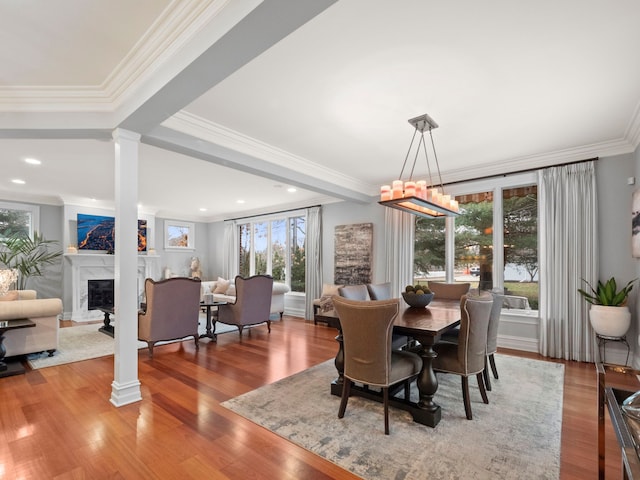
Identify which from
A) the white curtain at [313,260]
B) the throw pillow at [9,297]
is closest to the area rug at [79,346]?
the throw pillow at [9,297]

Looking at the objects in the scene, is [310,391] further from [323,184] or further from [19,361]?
[19,361]

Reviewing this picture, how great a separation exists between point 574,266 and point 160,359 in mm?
5554

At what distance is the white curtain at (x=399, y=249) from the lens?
→ 222 inches

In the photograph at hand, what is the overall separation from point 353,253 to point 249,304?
89.8 inches

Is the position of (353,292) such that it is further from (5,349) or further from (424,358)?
(5,349)

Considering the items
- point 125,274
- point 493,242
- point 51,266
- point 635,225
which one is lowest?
point 51,266

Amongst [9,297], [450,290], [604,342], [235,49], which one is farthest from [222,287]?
[604,342]

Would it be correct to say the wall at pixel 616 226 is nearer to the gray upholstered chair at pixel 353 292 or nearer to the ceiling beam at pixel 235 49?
the gray upholstered chair at pixel 353 292

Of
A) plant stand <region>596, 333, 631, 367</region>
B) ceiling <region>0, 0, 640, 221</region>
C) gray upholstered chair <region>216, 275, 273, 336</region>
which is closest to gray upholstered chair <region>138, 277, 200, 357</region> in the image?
gray upholstered chair <region>216, 275, 273, 336</region>

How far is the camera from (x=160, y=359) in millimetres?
4188

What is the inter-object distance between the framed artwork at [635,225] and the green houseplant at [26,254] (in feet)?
31.8

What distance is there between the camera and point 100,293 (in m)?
7.61

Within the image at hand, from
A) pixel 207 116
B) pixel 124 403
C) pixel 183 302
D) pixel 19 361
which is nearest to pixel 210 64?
pixel 207 116

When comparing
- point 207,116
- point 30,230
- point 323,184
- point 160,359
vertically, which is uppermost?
point 207,116
